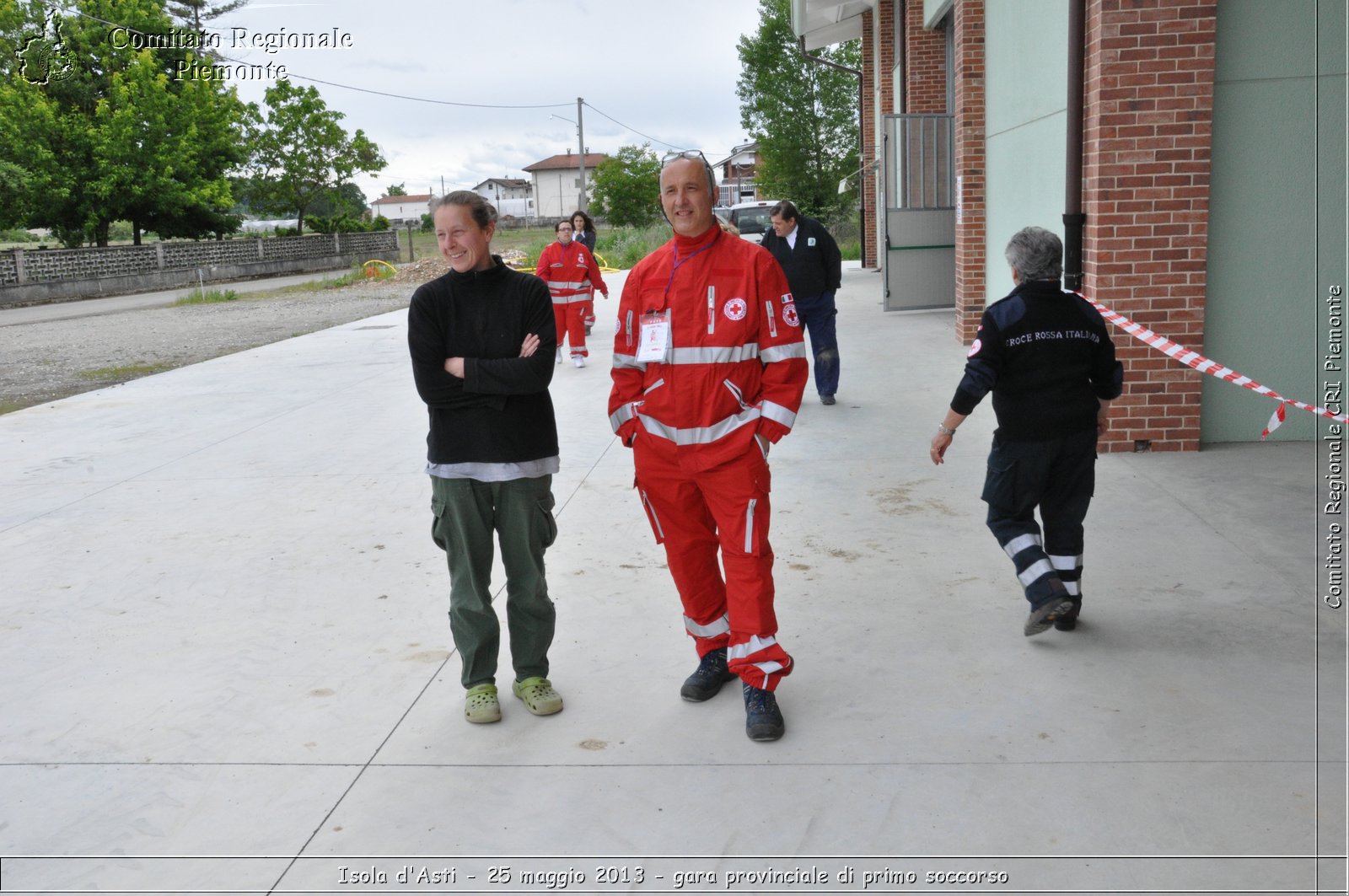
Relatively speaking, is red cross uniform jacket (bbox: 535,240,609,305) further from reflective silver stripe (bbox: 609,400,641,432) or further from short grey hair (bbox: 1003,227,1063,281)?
reflective silver stripe (bbox: 609,400,641,432)

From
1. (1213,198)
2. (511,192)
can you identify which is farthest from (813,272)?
(511,192)

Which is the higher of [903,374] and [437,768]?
[903,374]

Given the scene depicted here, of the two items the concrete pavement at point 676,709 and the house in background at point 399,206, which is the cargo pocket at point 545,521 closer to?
the concrete pavement at point 676,709

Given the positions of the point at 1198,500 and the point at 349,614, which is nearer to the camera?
the point at 349,614

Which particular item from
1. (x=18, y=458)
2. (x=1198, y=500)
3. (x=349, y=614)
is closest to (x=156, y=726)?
(x=349, y=614)

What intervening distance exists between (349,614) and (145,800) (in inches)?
62.8

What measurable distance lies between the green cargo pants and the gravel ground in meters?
10.0

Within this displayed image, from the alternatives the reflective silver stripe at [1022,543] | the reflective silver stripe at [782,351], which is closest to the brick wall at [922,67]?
the reflective silver stripe at [1022,543]

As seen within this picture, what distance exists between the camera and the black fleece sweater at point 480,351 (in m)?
3.72

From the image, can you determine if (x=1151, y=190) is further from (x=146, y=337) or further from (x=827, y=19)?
(x=827, y=19)

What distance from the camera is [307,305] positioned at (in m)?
26.1

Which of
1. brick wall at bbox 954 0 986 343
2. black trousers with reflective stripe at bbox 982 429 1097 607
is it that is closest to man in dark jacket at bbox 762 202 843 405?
brick wall at bbox 954 0 986 343

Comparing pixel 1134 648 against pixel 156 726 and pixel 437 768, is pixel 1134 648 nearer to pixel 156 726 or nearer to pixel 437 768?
pixel 437 768

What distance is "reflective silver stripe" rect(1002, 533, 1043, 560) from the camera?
4.32 meters
